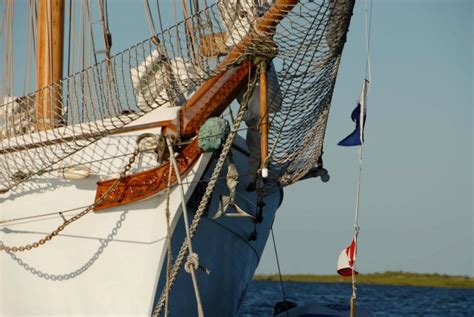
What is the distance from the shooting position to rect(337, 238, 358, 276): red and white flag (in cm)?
1327

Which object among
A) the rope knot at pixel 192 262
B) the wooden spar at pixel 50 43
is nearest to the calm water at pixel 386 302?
the wooden spar at pixel 50 43

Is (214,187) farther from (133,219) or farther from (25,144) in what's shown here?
(25,144)

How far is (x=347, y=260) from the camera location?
1339 cm

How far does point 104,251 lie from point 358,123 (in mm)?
3712

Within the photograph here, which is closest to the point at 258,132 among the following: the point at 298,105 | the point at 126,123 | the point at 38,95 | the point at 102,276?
the point at 298,105

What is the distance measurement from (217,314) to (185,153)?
3292 millimetres

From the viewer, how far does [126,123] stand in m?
14.0

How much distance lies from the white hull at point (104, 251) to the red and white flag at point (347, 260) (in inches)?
81.1

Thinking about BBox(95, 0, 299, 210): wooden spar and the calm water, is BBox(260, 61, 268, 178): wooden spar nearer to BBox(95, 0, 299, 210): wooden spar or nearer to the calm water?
BBox(95, 0, 299, 210): wooden spar

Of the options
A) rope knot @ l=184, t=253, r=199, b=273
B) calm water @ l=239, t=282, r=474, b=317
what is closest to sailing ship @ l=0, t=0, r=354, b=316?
rope knot @ l=184, t=253, r=199, b=273

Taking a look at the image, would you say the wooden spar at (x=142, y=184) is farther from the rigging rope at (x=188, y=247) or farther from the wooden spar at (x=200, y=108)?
the rigging rope at (x=188, y=247)

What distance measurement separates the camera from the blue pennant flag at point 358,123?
1351cm

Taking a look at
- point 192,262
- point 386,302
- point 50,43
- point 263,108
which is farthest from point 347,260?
point 386,302

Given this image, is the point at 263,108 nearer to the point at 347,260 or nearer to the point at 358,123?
the point at 358,123
